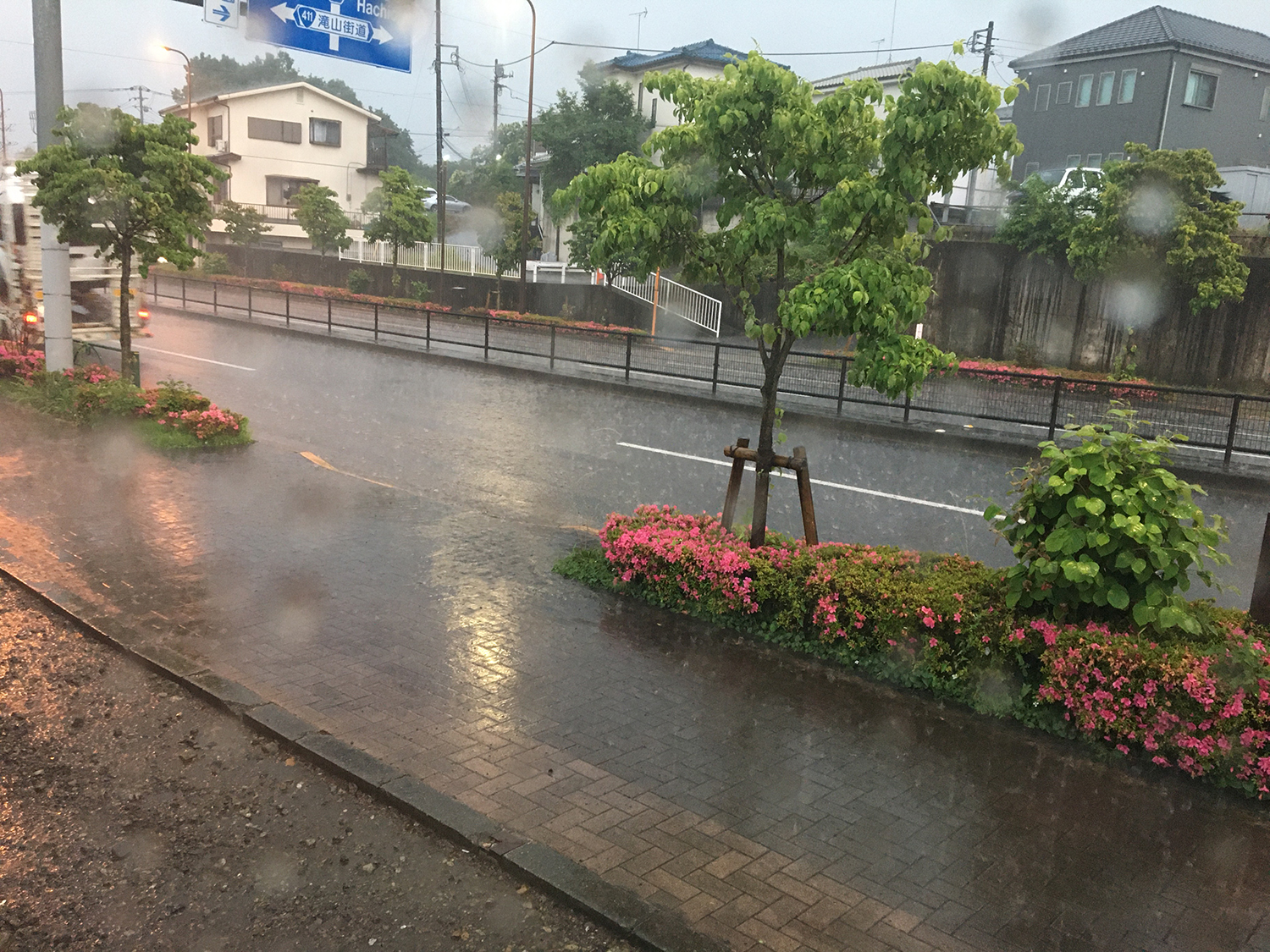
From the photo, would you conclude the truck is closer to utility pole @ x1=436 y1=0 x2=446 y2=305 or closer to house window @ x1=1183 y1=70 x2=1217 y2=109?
utility pole @ x1=436 y1=0 x2=446 y2=305

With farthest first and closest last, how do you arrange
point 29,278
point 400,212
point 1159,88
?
1. point 400,212
2. point 1159,88
3. point 29,278

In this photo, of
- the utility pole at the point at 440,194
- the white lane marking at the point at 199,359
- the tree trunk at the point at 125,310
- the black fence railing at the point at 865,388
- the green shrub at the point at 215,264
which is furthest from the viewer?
the green shrub at the point at 215,264

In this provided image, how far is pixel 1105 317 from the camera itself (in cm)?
2506

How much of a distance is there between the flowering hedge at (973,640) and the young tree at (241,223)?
143ft

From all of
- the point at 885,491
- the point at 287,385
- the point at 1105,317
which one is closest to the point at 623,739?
the point at 885,491

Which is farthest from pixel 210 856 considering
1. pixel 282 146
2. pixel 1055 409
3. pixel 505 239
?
pixel 282 146

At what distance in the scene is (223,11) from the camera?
40.6 feet

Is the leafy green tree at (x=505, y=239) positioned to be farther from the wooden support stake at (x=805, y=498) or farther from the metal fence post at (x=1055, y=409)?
the wooden support stake at (x=805, y=498)

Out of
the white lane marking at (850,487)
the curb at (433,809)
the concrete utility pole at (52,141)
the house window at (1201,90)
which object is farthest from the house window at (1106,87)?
the curb at (433,809)

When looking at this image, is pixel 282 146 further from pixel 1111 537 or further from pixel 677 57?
pixel 1111 537

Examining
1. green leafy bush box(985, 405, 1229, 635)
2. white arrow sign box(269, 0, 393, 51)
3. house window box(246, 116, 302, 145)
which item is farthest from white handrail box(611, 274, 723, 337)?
house window box(246, 116, 302, 145)

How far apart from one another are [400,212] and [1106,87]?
24770 millimetres

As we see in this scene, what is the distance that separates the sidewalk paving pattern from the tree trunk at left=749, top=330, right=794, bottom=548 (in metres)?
0.84

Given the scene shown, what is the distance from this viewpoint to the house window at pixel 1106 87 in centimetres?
3512
